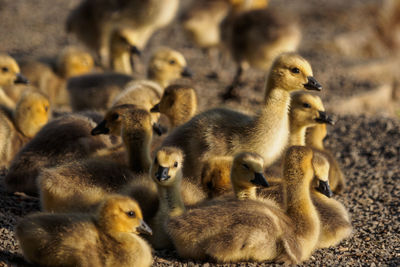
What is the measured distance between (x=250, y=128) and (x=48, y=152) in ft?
4.89

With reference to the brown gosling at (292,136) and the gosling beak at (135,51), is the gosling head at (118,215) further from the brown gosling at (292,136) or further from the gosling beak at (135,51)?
the gosling beak at (135,51)

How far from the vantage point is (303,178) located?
4309mm

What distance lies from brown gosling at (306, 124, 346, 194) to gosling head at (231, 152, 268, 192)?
1.28 m

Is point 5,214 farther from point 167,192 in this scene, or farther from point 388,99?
point 388,99

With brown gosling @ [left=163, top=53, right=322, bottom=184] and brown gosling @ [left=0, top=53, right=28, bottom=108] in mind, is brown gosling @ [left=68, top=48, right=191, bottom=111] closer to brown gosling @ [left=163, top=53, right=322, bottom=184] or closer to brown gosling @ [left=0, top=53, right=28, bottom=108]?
brown gosling @ [left=0, top=53, right=28, bottom=108]

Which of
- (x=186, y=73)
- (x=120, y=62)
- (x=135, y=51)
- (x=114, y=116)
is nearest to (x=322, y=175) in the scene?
(x=114, y=116)

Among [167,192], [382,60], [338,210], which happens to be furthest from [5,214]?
[382,60]

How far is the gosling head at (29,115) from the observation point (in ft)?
19.0

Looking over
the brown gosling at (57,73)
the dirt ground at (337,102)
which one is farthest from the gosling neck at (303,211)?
the brown gosling at (57,73)

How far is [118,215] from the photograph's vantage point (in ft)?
12.1

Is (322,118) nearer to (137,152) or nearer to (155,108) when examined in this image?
(155,108)

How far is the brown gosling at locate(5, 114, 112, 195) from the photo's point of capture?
16.4 ft

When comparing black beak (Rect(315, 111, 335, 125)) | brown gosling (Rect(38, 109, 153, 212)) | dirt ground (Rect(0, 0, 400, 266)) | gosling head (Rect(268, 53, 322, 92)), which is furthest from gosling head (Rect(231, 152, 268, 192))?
black beak (Rect(315, 111, 335, 125))

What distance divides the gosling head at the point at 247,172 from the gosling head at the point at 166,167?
14.1 inches
